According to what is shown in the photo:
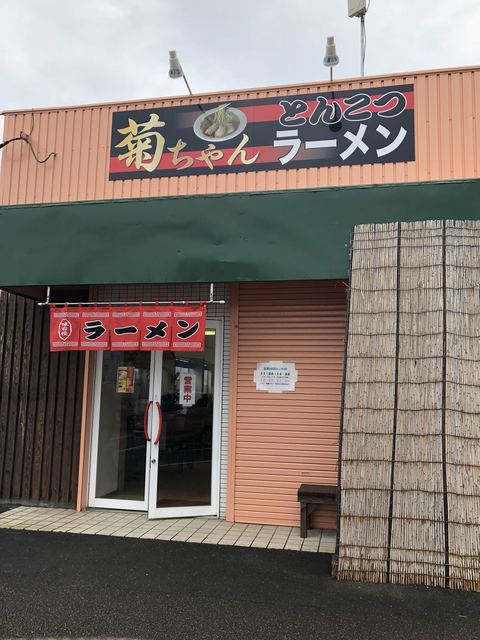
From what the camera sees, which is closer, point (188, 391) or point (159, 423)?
point (159, 423)

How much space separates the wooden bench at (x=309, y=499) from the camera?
6074 mm

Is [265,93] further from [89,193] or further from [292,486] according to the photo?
[292,486]

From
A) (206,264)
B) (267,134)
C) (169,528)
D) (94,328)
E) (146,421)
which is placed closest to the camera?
(206,264)

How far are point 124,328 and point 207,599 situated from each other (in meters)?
3.46

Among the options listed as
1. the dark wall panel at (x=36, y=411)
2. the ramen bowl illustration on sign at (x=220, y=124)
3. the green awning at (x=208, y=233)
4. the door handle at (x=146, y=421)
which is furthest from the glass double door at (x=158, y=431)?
the ramen bowl illustration on sign at (x=220, y=124)

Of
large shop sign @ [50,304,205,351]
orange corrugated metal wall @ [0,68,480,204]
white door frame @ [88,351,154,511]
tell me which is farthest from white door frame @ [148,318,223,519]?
orange corrugated metal wall @ [0,68,480,204]

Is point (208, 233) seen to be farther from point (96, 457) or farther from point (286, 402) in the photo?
point (96, 457)

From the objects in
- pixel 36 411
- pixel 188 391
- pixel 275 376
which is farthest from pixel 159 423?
pixel 36 411

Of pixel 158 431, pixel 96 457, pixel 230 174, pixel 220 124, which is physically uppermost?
pixel 220 124

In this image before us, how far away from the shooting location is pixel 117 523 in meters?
6.72

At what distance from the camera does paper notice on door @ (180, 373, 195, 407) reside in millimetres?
7223

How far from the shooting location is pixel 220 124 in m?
7.24

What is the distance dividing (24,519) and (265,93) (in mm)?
6541

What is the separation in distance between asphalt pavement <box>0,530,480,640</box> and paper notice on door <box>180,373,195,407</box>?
2034 mm
